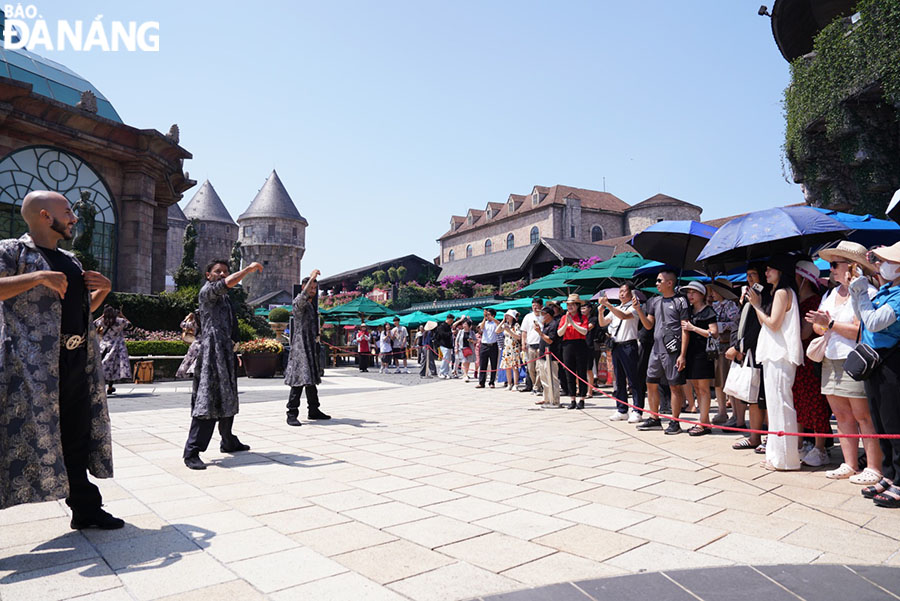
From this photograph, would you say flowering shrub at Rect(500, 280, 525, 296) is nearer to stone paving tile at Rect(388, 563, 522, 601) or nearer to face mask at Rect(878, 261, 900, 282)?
face mask at Rect(878, 261, 900, 282)

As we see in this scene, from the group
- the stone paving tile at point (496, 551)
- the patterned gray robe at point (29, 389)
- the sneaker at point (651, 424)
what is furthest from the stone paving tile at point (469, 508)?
the sneaker at point (651, 424)

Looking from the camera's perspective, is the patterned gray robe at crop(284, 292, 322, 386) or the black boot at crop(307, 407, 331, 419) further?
the black boot at crop(307, 407, 331, 419)

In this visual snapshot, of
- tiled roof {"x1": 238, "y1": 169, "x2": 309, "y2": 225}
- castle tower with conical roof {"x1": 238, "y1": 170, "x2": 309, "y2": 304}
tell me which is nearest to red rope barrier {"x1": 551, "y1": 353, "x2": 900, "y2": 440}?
castle tower with conical roof {"x1": 238, "y1": 170, "x2": 309, "y2": 304}

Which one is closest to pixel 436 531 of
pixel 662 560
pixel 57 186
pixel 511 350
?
pixel 662 560

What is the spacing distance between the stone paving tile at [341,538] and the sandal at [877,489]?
3.22 m

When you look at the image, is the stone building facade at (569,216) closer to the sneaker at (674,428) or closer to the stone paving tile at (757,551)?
the sneaker at (674,428)

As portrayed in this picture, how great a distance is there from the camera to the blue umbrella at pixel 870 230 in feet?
24.7

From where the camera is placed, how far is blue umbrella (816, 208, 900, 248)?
296 inches

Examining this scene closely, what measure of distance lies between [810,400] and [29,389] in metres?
5.82

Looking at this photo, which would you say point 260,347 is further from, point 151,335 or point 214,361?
point 214,361

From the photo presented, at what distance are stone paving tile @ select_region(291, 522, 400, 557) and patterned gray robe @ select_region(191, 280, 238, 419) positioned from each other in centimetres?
223

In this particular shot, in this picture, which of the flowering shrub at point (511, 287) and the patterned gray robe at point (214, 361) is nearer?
the patterned gray robe at point (214, 361)

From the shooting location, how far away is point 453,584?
2.60 meters

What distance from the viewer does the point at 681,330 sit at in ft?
22.3
